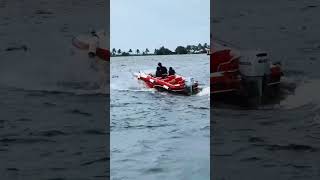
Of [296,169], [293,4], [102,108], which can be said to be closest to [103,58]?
[102,108]

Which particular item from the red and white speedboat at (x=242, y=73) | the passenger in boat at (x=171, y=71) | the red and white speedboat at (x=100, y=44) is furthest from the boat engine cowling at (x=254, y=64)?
the passenger in boat at (x=171, y=71)

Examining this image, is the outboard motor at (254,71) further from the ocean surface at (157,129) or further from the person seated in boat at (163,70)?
the person seated in boat at (163,70)

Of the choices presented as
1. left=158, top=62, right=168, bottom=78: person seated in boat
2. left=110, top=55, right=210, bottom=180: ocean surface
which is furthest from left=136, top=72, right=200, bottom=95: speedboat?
left=110, top=55, right=210, bottom=180: ocean surface

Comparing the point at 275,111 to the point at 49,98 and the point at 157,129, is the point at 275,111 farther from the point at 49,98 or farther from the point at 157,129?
the point at 49,98

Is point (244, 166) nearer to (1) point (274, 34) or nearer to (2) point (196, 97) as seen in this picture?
(1) point (274, 34)

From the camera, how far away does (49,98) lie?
3.11 m

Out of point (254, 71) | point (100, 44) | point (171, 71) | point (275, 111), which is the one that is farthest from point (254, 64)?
point (171, 71)

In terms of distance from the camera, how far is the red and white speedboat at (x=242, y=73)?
3002mm

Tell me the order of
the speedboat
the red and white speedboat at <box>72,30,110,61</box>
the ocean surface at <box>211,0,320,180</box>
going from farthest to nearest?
the speedboat < the red and white speedboat at <box>72,30,110,61</box> < the ocean surface at <box>211,0,320,180</box>

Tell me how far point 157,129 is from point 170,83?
0.89 meters

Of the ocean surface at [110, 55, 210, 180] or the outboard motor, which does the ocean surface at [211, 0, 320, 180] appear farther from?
the ocean surface at [110, 55, 210, 180]

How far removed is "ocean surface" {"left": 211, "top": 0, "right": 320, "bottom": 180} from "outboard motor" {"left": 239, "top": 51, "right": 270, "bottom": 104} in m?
0.06

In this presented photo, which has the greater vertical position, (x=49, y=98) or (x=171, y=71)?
(x=171, y=71)

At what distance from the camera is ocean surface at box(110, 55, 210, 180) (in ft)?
11.9
